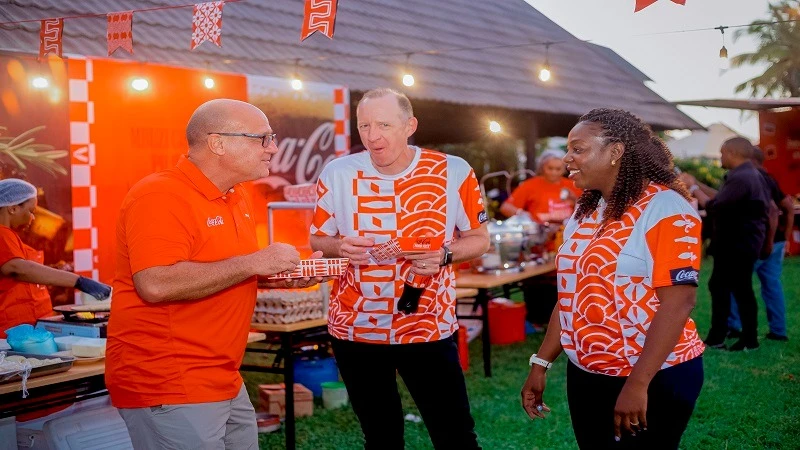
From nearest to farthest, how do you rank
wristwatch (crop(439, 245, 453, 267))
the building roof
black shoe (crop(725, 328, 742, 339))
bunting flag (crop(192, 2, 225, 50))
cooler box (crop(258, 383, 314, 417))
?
wristwatch (crop(439, 245, 453, 267)), bunting flag (crop(192, 2, 225, 50)), cooler box (crop(258, 383, 314, 417)), the building roof, black shoe (crop(725, 328, 742, 339))

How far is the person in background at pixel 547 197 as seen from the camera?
9211 millimetres

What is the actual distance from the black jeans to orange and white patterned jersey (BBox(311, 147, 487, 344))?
6cm

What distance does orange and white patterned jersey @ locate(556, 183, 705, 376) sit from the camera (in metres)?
2.63

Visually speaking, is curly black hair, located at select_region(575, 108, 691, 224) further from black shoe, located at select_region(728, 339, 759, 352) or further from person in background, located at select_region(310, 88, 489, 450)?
black shoe, located at select_region(728, 339, 759, 352)

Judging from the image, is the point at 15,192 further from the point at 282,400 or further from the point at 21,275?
the point at 282,400

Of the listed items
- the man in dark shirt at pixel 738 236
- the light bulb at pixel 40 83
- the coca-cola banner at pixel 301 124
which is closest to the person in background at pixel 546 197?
the man in dark shirt at pixel 738 236

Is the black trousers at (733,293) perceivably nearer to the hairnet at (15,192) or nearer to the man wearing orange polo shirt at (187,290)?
the hairnet at (15,192)

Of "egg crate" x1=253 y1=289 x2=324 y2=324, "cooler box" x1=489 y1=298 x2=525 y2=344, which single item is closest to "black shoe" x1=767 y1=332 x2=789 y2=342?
"cooler box" x1=489 y1=298 x2=525 y2=344

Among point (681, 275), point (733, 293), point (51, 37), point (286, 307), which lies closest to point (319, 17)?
point (286, 307)

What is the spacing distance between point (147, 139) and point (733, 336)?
6.85 metres

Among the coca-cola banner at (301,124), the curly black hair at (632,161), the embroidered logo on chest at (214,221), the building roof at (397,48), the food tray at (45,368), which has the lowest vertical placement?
the food tray at (45,368)

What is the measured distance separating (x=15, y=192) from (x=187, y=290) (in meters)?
3.45

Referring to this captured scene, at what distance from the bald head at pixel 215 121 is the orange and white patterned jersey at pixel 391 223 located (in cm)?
87

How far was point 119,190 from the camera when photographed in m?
6.50
